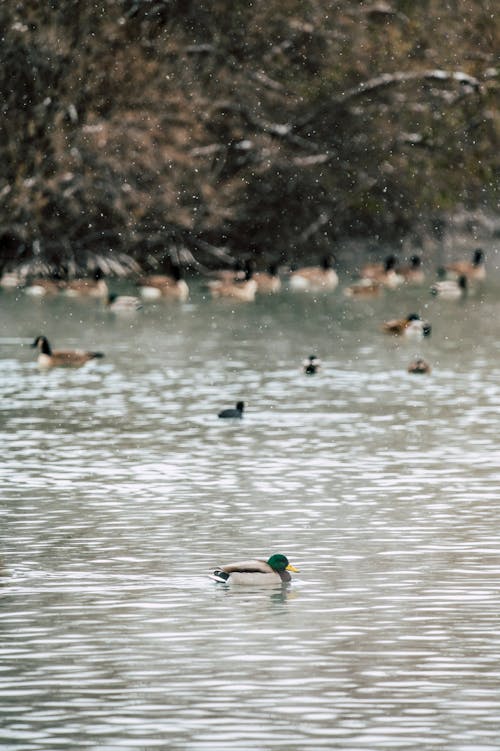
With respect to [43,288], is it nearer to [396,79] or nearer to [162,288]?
[162,288]

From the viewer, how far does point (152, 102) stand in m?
44.9

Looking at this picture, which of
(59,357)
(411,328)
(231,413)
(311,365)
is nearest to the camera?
(231,413)

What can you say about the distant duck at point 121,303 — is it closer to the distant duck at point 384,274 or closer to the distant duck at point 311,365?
the distant duck at point 384,274

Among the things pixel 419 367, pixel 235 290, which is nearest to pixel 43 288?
pixel 235 290

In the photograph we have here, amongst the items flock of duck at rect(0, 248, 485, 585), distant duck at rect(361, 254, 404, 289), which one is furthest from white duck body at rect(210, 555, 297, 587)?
distant duck at rect(361, 254, 404, 289)

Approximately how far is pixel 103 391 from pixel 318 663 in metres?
14.9

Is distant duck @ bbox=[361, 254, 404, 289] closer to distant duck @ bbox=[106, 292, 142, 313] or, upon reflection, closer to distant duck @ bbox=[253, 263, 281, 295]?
distant duck @ bbox=[253, 263, 281, 295]

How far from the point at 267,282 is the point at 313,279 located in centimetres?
124

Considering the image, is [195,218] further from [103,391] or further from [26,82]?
[103,391]

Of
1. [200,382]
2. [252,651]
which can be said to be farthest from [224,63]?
[252,651]

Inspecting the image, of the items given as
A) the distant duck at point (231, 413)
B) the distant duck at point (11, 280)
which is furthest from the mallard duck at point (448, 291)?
the distant duck at point (231, 413)

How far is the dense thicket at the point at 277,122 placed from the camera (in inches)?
1773

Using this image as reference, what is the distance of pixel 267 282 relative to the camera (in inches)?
1801

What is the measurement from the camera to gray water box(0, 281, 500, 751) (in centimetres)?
1030
